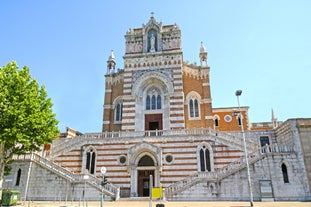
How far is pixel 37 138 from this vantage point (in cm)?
1989

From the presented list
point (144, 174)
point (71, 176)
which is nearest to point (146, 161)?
point (144, 174)

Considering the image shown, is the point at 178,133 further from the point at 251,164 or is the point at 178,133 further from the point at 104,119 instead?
the point at 104,119

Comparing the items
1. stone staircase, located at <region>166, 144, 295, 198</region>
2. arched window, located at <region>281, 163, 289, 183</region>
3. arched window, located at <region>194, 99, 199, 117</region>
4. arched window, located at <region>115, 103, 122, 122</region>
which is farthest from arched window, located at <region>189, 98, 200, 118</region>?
arched window, located at <region>281, 163, 289, 183</region>

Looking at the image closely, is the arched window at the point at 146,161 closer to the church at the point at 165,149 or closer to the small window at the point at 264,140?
the church at the point at 165,149

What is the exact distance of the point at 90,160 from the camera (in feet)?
87.1

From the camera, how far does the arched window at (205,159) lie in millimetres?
24562

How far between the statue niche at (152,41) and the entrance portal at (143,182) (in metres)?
16.3

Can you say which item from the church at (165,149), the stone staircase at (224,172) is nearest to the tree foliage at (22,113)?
the church at (165,149)

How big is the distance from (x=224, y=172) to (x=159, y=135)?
8115mm

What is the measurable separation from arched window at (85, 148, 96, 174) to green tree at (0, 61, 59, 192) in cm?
616

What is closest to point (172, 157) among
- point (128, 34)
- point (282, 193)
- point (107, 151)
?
point (107, 151)

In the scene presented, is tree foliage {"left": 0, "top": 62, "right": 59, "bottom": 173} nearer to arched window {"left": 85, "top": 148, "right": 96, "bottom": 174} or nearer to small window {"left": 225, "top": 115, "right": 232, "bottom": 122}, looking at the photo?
arched window {"left": 85, "top": 148, "right": 96, "bottom": 174}

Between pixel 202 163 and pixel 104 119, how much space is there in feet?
47.2

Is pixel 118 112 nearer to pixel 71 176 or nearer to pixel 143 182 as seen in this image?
pixel 143 182
